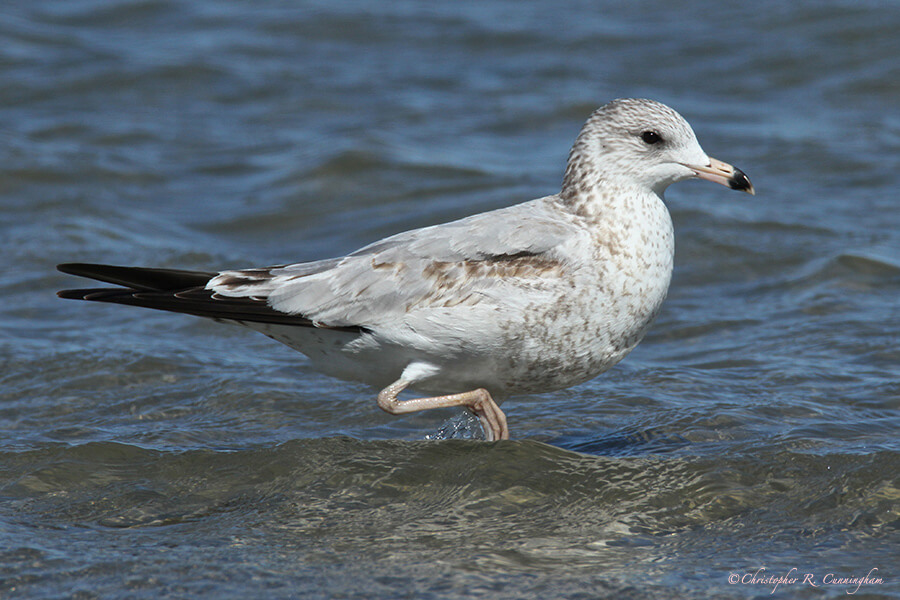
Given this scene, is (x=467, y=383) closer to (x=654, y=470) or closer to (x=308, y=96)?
(x=654, y=470)

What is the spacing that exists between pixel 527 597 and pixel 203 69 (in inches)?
422

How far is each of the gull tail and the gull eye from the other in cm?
177

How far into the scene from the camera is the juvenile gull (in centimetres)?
552

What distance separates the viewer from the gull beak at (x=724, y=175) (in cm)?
577

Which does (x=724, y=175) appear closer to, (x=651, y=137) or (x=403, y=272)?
(x=651, y=137)

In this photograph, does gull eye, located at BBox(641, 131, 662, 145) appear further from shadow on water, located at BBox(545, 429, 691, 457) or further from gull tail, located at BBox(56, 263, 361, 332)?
gull tail, located at BBox(56, 263, 361, 332)

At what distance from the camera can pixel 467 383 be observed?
19.1 ft

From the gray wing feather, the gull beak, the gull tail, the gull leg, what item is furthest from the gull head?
the gull tail

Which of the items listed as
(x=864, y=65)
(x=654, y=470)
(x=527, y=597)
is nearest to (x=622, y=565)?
(x=527, y=597)

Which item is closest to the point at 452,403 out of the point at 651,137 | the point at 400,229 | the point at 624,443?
A: the point at 624,443

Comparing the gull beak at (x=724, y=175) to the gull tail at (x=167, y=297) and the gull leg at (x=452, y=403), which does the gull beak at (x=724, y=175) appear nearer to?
the gull leg at (x=452, y=403)

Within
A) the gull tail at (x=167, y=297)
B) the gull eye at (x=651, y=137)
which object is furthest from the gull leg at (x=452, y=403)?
the gull eye at (x=651, y=137)

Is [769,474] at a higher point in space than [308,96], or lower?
lower

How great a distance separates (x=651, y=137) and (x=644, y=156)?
10cm
